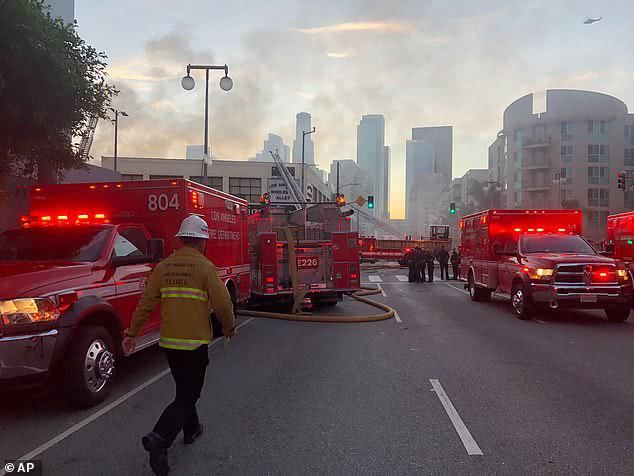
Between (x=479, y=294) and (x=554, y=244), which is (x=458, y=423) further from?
(x=479, y=294)

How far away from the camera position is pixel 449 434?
477 centimetres

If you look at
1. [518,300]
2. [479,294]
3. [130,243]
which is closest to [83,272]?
[130,243]

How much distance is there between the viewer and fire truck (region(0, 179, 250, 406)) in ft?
15.8

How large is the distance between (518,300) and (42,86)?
11.3 meters

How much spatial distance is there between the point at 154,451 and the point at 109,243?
3327 millimetres

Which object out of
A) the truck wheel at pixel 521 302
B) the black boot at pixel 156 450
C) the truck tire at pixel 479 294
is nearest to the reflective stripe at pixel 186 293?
the black boot at pixel 156 450

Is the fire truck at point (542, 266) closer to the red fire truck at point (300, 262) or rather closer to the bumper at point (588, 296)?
the bumper at point (588, 296)

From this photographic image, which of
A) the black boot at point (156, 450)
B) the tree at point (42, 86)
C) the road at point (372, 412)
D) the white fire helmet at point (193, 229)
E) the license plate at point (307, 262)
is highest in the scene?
the tree at point (42, 86)

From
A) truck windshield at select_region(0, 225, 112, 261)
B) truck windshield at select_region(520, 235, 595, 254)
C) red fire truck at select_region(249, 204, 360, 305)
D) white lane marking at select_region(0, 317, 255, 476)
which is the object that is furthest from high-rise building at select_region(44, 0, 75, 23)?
white lane marking at select_region(0, 317, 255, 476)

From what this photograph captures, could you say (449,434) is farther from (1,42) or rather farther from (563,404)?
(1,42)

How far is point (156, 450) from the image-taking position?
372 centimetres

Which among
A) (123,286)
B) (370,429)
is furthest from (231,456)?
(123,286)

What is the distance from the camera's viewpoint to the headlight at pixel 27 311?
470 cm

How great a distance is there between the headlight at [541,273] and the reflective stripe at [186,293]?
958 centimetres
